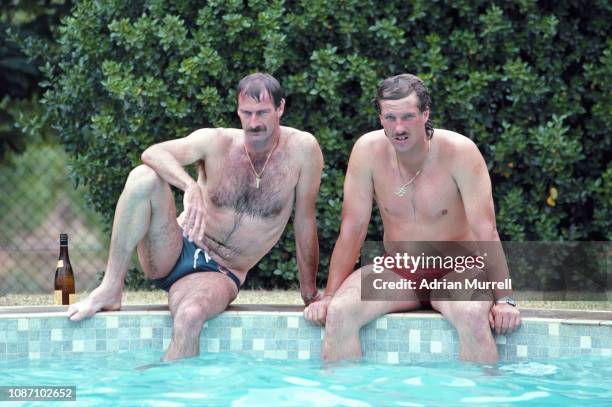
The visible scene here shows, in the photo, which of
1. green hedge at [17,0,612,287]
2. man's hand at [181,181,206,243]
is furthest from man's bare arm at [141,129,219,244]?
green hedge at [17,0,612,287]

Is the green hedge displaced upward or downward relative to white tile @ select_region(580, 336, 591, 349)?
upward

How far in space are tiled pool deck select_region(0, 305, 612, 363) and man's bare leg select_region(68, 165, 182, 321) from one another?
0.09 meters

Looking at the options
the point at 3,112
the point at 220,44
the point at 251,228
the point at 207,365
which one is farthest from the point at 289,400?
the point at 3,112

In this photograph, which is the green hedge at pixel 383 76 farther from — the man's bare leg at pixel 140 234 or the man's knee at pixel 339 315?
the man's knee at pixel 339 315

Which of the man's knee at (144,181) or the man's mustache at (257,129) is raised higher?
the man's mustache at (257,129)

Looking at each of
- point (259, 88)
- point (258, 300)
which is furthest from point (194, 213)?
point (258, 300)

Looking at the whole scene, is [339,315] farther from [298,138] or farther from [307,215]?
[298,138]

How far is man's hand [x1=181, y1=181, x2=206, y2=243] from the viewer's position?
4680 millimetres

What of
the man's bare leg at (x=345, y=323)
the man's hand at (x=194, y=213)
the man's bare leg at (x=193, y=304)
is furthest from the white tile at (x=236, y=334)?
the man's hand at (x=194, y=213)

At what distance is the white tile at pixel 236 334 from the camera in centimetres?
505

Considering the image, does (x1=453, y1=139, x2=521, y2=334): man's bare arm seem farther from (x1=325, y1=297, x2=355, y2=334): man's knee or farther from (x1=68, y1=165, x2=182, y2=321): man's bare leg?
(x1=68, y1=165, x2=182, y2=321): man's bare leg

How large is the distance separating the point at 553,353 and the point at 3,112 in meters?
6.01

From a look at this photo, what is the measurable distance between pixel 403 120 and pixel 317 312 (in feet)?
3.37

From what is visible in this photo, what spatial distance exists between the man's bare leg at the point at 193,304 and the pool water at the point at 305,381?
91mm
